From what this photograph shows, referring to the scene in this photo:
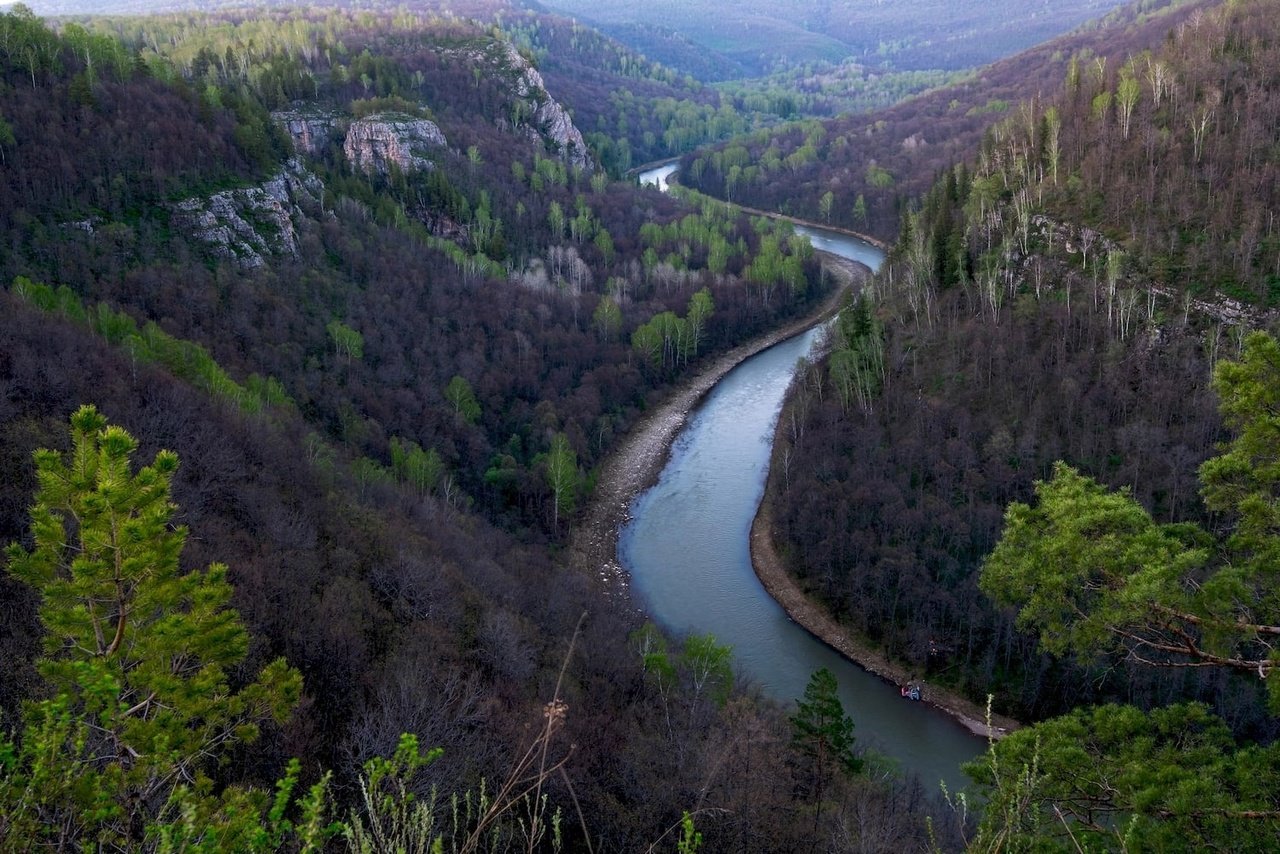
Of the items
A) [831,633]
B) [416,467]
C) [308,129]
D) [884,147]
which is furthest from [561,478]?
[884,147]

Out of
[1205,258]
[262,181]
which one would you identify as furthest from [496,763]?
[262,181]

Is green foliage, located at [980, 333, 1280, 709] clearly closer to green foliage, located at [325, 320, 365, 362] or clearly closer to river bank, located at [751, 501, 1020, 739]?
river bank, located at [751, 501, 1020, 739]

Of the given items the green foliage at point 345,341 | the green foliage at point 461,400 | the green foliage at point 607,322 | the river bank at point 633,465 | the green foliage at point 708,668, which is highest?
the green foliage at point 708,668

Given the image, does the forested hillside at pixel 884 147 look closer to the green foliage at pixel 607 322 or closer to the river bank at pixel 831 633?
the green foliage at pixel 607 322

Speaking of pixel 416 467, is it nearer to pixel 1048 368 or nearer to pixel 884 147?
pixel 1048 368

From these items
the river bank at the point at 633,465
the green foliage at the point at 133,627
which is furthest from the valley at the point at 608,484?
the river bank at the point at 633,465

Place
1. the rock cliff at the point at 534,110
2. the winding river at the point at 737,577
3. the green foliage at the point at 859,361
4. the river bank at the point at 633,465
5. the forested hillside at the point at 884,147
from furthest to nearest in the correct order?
the forested hillside at the point at 884,147 → the rock cliff at the point at 534,110 → the green foliage at the point at 859,361 → the river bank at the point at 633,465 → the winding river at the point at 737,577
